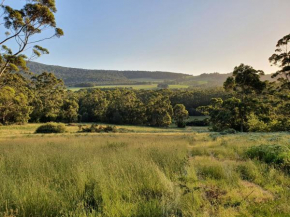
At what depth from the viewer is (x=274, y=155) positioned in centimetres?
717

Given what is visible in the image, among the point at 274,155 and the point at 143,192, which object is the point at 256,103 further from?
the point at 143,192

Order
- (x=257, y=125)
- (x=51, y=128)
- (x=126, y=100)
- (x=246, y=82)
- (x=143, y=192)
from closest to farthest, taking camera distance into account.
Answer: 1. (x=143, y=192)
2. (x=257, y=125)
3. (x=51, y=128)
4. (x=246, y=82)
5. (x=126, y=100)

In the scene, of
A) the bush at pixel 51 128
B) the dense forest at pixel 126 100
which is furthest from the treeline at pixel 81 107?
the bush at pixel 51 128

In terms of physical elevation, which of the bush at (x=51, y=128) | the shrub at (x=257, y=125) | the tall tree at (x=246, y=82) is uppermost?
the tall tree at (x=246, y=82)

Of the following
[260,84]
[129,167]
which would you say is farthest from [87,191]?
[260,84]

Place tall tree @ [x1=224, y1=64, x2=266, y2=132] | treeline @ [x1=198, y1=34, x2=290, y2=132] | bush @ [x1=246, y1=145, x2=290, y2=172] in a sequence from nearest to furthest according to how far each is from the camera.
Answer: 1. bush @ [x1=246, y1=145, x2=290, y2=172]
2. treeline @ [x1=198, y1=34, x2=290, y2=132]
3. tall tree @ [x1=224, y1=64, x2=266, y2=132]

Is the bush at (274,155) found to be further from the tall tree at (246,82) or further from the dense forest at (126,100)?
the tall tree at (246,82)

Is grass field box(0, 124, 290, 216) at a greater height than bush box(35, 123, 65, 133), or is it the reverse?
grass field box(0, 124, 290, 216)

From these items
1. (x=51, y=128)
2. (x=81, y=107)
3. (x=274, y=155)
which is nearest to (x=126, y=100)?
(x=81, y=107)

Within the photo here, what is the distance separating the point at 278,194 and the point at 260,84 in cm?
4564

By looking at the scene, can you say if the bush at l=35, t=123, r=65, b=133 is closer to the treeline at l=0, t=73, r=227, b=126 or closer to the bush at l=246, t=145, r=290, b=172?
the treeline at l=0, t=73, r=227, b=126

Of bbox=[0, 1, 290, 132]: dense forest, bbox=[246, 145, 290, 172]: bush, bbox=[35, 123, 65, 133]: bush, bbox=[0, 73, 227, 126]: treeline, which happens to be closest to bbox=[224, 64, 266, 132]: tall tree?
bbox=[0, 1, 290, 132]: dense forest

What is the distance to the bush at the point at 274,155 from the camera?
6.37 metres

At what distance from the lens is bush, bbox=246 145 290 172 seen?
6370mm
